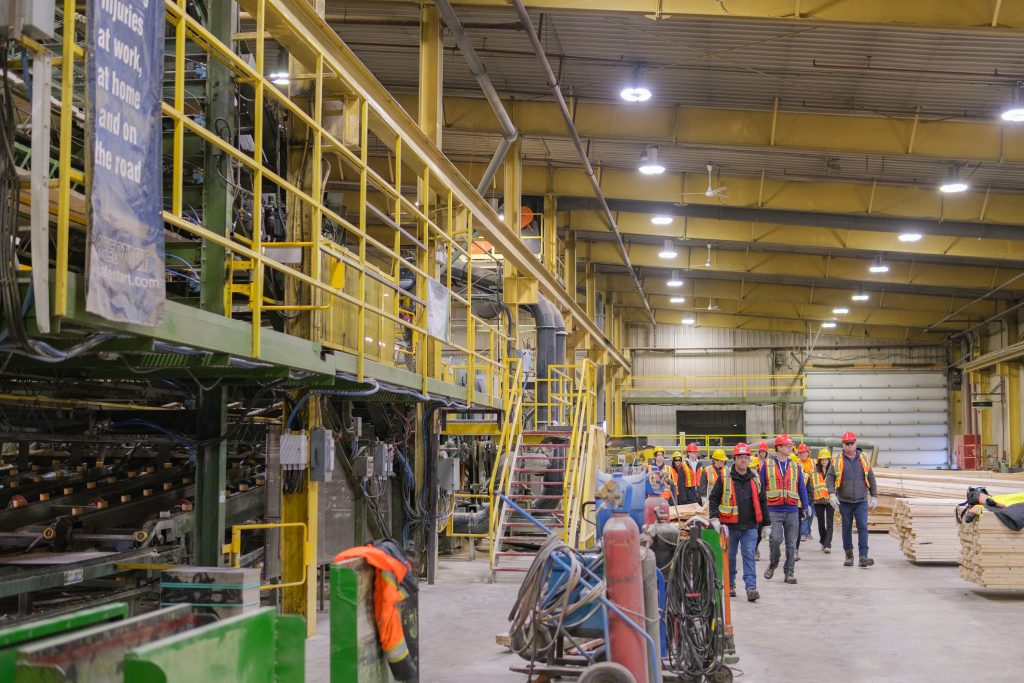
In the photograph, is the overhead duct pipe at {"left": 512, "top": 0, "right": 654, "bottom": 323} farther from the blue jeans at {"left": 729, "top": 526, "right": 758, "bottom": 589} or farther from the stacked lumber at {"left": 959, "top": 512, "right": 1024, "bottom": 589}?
the stacked lumber at {"left": 959, "top": 512, "right": 1024, "bottom": 589}

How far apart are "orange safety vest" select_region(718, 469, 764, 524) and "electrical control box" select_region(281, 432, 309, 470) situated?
17.7 feet

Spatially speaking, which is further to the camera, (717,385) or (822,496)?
(717,385)

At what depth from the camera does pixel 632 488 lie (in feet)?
41.1

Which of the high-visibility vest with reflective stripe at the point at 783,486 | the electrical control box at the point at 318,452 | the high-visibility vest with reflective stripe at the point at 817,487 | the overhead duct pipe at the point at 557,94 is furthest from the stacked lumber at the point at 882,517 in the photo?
the electrical control box at the point at 318,452

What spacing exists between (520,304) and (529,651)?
510 inches

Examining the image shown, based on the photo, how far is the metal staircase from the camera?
14508mm

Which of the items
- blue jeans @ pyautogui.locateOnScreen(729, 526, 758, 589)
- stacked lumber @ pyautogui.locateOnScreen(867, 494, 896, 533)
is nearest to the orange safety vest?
blue jeans @ pyautogui.locateOnScreen(729, 526, 758, 589)

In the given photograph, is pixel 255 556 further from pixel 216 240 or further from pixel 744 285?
pixel 744 285

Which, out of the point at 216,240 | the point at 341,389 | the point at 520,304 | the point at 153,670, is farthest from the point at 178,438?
the point at 520,304

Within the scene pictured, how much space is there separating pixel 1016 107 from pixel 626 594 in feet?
40.2

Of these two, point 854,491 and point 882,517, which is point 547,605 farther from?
point 882,517

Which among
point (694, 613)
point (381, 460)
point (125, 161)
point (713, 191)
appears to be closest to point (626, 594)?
point (694, 613)

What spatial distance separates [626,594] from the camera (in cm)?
684

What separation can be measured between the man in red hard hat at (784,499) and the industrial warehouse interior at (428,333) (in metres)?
0.05
